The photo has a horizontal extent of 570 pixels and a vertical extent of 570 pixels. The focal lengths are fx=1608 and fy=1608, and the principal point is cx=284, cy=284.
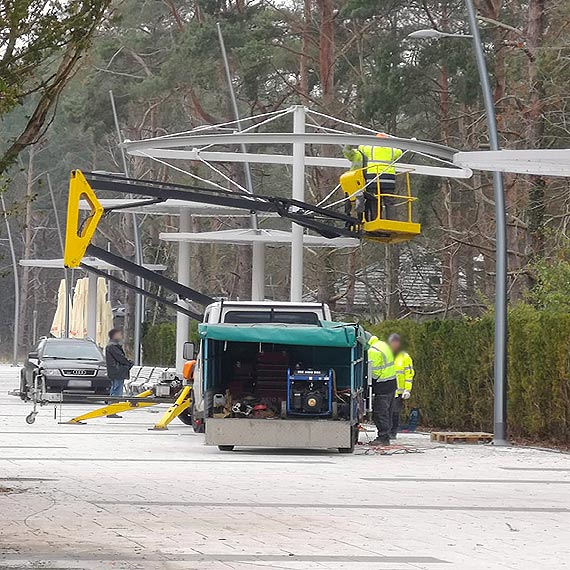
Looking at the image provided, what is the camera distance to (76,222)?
2470 centimetres

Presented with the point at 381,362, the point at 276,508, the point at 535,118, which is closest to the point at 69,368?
the point at 535,118

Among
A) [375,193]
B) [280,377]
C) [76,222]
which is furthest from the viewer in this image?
[375,193]

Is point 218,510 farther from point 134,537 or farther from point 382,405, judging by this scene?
point 382,405

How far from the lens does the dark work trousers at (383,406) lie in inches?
1003

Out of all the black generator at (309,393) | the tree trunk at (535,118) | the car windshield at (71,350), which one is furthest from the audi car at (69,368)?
the black generator at (309,393)

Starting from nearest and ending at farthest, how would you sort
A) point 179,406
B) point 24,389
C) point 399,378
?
point 399,378 < point 179,406 < point 24,389

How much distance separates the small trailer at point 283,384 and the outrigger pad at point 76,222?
7.79 ft

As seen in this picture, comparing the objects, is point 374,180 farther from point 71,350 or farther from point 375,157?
point 71,350

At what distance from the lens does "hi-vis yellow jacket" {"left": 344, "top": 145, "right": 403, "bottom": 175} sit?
2589 cm

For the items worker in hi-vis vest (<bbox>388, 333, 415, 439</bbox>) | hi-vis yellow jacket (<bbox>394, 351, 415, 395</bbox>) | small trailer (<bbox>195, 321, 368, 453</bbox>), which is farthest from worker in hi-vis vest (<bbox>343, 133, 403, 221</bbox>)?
hi-vis yellow jacket (<bbox>394, 351, 415, 395</bbox>)

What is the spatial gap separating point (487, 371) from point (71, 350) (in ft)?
51.2

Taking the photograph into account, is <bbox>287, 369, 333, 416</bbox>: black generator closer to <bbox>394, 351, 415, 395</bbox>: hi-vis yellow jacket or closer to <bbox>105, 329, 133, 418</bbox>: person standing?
<bbox>394, 351, 415, 395</bbox>: hi-vis yellow jacket

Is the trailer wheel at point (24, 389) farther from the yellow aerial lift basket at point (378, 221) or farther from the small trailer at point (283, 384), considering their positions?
the yellow aerial lift basket at point (378, 221)

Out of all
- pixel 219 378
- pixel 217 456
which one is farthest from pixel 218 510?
pixel 219 378
